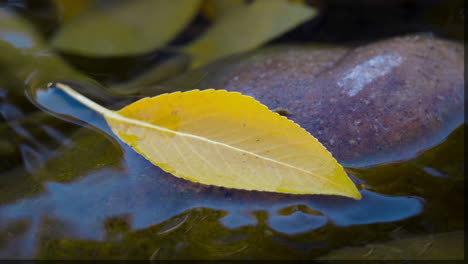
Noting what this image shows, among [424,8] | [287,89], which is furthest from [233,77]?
[424,8]

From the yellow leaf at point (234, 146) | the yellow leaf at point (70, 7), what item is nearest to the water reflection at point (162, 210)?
the yellow leaf at point (234, 146)

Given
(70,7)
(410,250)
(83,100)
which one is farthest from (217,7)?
(410,250)

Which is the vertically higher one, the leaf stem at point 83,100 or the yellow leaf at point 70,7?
the yellow leaf at point 70,7

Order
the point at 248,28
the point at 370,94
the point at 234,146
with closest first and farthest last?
1. the point at 234,146
2. the point at 370,94
3. the point at 248,28

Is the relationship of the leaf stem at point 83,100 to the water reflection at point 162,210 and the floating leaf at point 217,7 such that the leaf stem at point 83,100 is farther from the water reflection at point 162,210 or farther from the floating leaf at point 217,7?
the floating leaf at point 217,7

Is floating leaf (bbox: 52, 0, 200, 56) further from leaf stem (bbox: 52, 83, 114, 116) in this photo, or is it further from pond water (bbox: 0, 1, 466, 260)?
pond water (bbox: 0, 1, 466, 260)

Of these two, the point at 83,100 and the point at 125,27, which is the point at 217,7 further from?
the point at 83,100
